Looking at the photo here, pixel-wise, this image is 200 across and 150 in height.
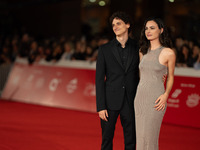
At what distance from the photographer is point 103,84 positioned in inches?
149

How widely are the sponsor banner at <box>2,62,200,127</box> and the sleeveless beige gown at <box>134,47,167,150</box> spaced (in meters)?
4.18

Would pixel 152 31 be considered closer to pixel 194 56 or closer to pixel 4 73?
pixel 194 56

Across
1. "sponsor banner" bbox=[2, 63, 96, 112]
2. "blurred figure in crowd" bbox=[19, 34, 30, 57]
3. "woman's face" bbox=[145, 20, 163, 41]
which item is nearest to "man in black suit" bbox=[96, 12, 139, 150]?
"woman's face" bbox=[145, 20, 163, 41]

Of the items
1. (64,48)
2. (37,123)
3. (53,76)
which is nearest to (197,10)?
(64,48)

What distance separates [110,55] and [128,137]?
0.99 meters

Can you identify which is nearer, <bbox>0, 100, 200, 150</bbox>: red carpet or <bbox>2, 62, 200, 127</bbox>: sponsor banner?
<bbox>0, 100, 200, 150</bbox>: red carpet

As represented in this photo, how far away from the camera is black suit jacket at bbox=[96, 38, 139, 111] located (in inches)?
148

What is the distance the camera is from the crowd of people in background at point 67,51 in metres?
8.30

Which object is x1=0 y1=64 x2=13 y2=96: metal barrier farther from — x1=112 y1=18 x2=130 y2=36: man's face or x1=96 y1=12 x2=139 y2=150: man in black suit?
x1=112 y1=18 x2=130 y2=36: man's face

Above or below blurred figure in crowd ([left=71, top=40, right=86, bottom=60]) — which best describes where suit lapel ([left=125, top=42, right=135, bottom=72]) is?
above

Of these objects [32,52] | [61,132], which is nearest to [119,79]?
[61,132]

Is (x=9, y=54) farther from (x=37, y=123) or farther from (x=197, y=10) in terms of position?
(x=197, y=10)

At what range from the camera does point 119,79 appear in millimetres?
3777

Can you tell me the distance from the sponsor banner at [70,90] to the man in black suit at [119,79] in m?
4.07
